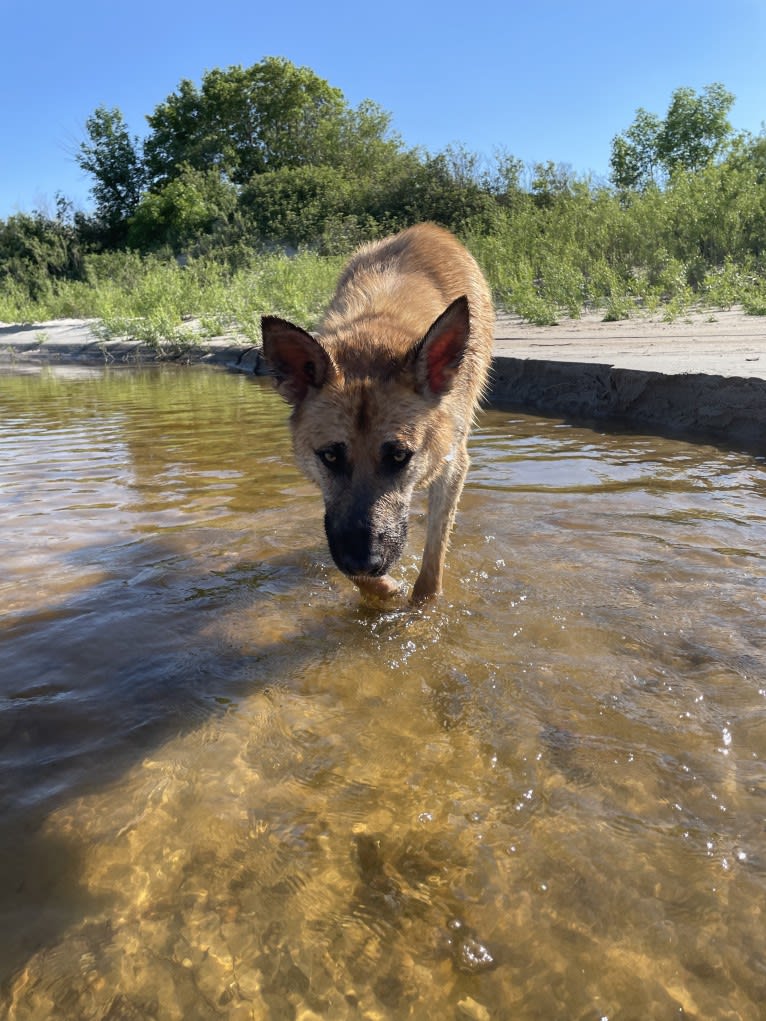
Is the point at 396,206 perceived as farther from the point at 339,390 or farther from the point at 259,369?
the point at 339,390

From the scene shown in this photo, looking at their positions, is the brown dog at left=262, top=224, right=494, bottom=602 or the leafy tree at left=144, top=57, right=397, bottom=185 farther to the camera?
the leafy tree at left=144, top=57, right=397, bottom=185

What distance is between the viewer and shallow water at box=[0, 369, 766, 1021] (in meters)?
1.65

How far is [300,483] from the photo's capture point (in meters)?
6.24

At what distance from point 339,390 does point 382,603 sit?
3.89 ft

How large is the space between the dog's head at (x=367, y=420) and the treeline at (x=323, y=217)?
9383 mm

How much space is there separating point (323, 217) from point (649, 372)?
28866mm

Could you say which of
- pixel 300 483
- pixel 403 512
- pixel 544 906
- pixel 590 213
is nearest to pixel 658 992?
pixel 544 906

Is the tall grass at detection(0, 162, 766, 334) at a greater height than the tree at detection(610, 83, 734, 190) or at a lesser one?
lesser

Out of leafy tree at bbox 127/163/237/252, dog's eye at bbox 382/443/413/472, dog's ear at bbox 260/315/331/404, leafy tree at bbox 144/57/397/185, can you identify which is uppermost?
leafy tree at bbox 144/57/397/185

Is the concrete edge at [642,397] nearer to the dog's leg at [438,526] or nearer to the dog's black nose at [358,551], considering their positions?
the dog's leg at [438,526]

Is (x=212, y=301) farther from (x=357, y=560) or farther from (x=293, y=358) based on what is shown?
(x=357, y=560)

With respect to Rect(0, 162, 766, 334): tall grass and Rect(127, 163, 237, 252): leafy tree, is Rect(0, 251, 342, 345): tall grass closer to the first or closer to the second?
Rect(0, 162, 766, 334): tall grass

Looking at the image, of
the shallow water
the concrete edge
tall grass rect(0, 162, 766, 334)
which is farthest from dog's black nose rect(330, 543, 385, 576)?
tall grass rect(0, 162, 766, 334)

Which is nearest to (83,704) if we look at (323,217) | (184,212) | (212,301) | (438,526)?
(438,526)
